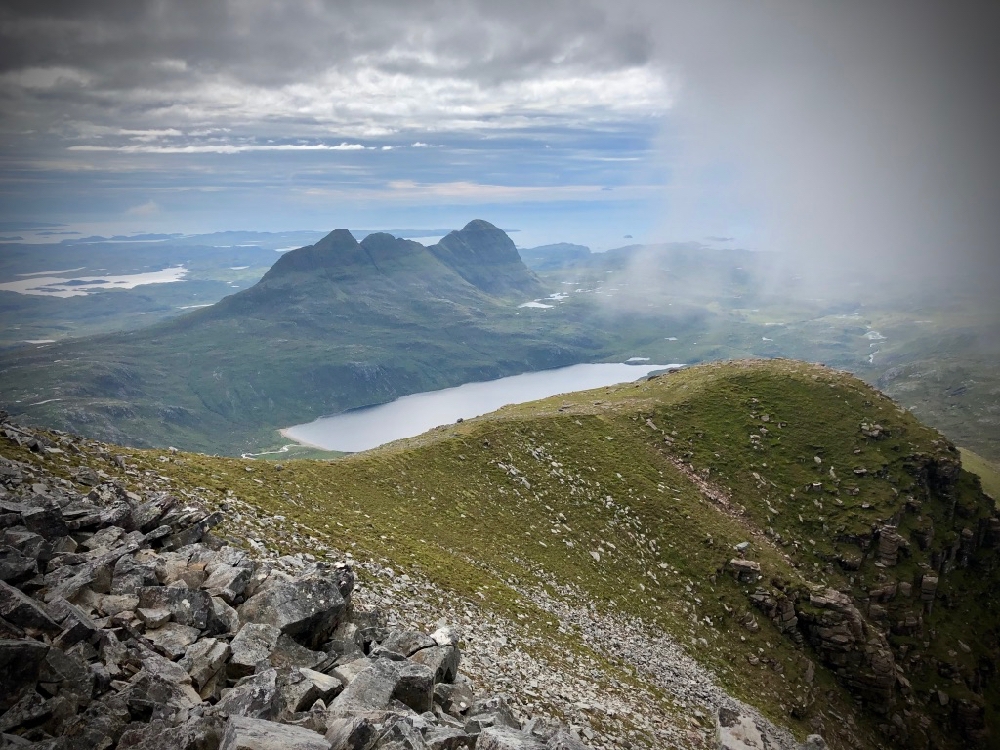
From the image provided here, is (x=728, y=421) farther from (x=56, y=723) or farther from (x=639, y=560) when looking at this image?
(x=56, y=723)

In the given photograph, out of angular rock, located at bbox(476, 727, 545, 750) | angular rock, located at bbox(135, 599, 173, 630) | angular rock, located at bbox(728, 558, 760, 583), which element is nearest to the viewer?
angular rock, located at bbox(476, 727, 545, 750)

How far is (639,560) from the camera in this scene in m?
49.0

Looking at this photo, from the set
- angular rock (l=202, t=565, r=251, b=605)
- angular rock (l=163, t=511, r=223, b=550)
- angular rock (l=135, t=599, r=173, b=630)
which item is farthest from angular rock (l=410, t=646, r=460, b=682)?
angular rock (l=163, t=511, r=223, b=550)

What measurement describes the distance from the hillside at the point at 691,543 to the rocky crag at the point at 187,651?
6.81 meters

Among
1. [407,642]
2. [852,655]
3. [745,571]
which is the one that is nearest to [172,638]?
[407,642]

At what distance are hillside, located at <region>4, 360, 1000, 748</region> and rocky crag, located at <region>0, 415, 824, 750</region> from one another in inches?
268

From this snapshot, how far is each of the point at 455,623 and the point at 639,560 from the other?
76.0ft

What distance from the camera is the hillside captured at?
112ft

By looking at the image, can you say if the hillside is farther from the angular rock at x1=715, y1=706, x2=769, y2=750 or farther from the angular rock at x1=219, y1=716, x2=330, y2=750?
the angular rock at x1=219, y1=716, x2=330, y2=750

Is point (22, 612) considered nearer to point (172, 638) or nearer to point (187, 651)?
point (172, 638)

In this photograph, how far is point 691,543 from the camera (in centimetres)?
5159

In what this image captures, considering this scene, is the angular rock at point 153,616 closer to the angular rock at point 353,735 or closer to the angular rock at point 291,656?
the angular rock at point 291,656

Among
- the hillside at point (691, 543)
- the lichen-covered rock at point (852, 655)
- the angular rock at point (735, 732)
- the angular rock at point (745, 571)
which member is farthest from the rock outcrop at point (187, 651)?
the lichen-covered rock at point (852, 655)

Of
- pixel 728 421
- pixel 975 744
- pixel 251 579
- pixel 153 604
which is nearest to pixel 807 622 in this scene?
pixel 975 744
